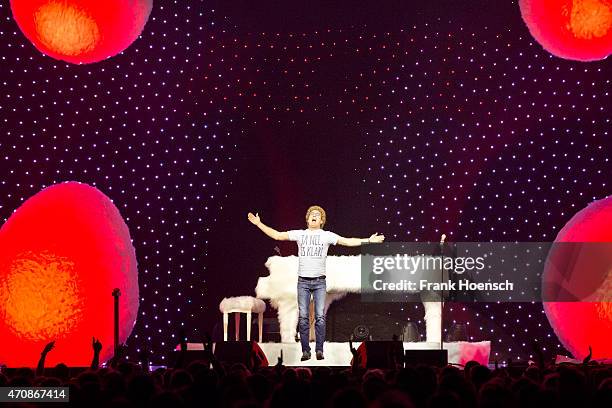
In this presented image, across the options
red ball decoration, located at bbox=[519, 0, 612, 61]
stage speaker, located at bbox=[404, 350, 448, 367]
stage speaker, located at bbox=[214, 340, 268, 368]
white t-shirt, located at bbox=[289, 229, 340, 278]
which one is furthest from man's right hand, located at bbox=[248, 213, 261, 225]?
red ball decoration, located at bbox=[519, 0, 612, 61]

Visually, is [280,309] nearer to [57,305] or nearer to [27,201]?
[57,305]

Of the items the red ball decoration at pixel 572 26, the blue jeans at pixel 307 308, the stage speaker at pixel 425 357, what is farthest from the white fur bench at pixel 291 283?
the red ball decoration at pixel 572 26

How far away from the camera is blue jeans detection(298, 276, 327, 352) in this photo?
22.0 feet

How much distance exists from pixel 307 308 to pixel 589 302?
3.60 meters

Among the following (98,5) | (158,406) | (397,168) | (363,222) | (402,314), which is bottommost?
(158,406)

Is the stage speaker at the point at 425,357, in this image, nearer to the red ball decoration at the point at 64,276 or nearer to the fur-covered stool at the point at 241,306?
the fur-covered stool at the point at 241,306

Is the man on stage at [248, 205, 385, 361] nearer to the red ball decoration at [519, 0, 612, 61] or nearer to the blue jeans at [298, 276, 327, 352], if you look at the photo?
the blue jeans at [298, 276, 327, 352]

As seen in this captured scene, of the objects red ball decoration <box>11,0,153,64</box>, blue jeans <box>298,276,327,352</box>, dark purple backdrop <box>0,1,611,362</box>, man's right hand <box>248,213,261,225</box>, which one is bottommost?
blue jeans <box>298,276,327,352</box>

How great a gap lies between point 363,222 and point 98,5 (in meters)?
3.65

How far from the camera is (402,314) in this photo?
8648mm

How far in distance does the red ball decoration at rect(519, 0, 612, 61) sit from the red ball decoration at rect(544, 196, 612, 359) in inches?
64.3

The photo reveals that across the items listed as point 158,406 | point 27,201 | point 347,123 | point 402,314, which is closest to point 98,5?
point 27,201

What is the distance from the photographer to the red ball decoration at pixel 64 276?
8250 millimetres

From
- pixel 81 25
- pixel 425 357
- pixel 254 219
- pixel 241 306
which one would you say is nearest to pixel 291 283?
pixel 241 306
